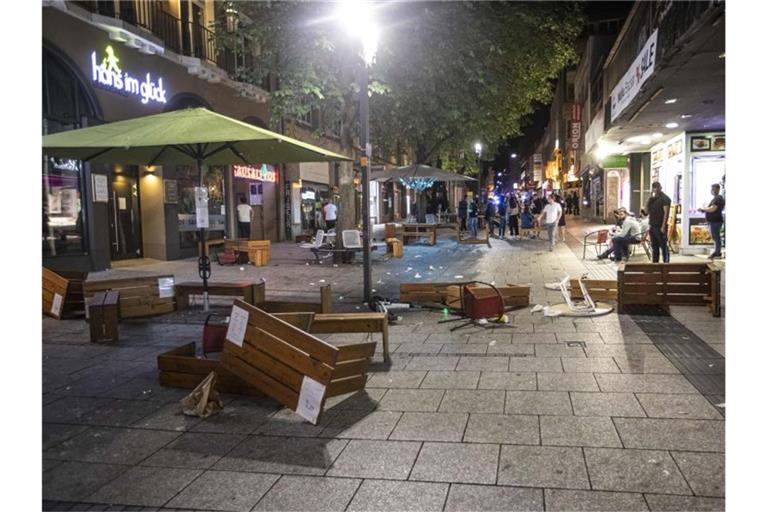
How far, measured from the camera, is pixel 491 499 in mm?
3211

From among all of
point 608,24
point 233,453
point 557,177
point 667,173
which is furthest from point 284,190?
point 557,177

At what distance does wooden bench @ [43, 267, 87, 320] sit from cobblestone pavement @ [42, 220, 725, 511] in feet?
4.66

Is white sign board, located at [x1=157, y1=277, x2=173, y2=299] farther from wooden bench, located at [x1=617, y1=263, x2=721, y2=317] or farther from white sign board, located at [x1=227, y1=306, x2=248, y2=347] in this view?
wooden bench, located at [x1=617, y1=263, x2=721, y2=317]

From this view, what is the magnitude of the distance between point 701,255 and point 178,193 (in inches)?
571

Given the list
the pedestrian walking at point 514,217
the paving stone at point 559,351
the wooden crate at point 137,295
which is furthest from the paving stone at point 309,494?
the pedestrian walking at point 514,217

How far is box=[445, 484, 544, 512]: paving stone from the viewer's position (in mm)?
3121

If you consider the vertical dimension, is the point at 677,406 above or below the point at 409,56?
below

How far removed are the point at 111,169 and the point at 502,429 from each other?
46.0 feet

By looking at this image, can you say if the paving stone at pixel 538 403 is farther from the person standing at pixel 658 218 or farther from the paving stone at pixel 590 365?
the person standing at pixel 658 218

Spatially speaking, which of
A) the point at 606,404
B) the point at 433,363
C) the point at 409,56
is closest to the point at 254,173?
the point at 409,56

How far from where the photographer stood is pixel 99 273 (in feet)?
45.4

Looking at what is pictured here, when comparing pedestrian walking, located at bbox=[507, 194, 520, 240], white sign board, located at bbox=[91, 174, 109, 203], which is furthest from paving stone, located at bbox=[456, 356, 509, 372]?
pedestrian walking, located at bbox=[507, 194, 520, 240]

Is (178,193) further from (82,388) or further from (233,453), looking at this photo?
(233,453)

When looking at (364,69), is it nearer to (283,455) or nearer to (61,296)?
(61,296)
